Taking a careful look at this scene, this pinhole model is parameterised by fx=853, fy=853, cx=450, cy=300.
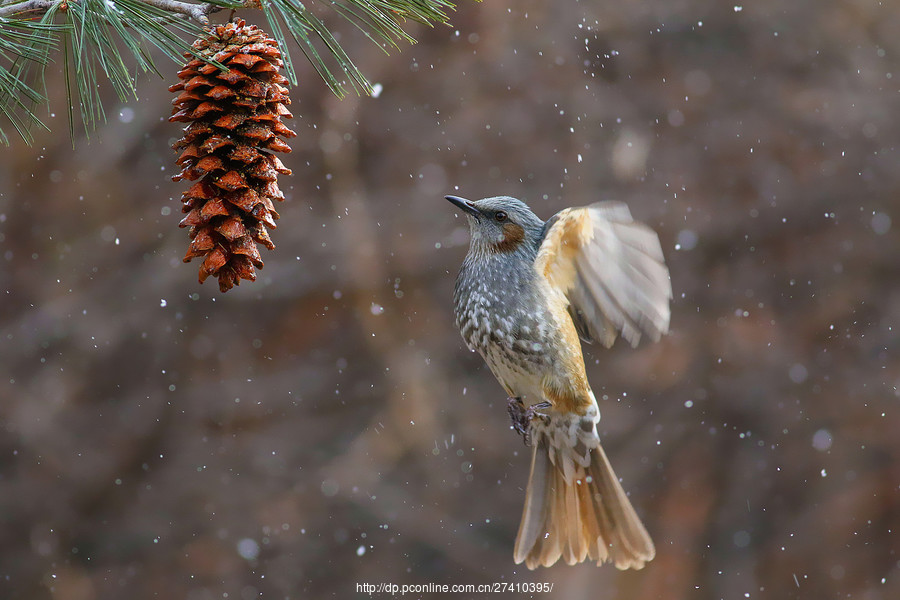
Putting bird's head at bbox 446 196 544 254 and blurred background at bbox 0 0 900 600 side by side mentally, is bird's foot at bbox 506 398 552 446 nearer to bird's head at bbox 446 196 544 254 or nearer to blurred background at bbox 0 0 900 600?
bird's head at bbox 446 196 544 254

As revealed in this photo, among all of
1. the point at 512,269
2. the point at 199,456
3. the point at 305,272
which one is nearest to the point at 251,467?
the point at 199,456

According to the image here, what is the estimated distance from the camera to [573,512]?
2422 mm

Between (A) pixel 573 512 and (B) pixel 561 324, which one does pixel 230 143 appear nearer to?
(B) pixel 561 324

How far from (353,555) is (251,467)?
0.77 m

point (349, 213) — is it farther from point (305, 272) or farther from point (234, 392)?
point (234, 392)

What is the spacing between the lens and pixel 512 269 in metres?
1.95

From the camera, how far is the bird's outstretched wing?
164 cm

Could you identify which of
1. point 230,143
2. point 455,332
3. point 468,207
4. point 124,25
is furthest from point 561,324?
point 455,332

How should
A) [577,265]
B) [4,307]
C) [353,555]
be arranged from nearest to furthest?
[577,265] → [4,307] → [353,555]

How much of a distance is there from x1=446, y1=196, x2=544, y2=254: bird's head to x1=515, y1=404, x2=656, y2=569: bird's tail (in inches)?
24.3

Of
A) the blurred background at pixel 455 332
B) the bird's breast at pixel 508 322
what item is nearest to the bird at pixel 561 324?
the bird's breast at pixel 508 322

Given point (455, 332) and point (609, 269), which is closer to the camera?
point (609, 269)

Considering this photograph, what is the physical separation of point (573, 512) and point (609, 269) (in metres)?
0.93

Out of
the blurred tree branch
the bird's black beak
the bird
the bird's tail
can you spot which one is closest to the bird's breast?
the bird
